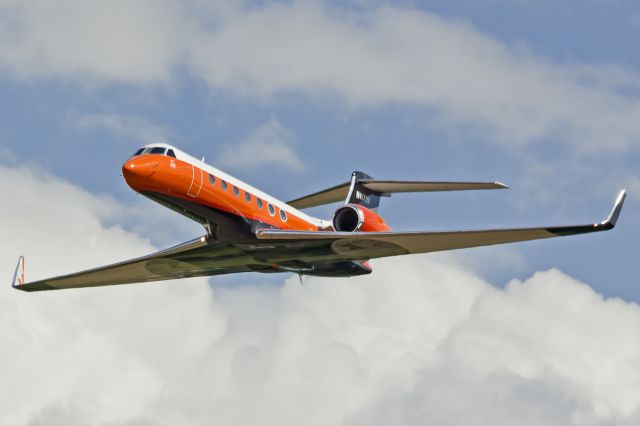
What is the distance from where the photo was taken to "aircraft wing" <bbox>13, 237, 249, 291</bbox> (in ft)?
126

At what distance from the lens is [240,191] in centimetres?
3669

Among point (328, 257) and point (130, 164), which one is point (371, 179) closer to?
point (328, 257)

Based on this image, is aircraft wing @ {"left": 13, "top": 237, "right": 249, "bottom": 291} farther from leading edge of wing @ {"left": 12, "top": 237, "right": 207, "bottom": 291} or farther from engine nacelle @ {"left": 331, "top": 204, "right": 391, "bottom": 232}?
engine nacelle @ {"left": 331, "top": 204, "right": 391, "bottom": 232}

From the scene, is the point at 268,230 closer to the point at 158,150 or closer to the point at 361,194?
the point at 158,150

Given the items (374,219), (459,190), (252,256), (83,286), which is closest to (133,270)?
(83,286)

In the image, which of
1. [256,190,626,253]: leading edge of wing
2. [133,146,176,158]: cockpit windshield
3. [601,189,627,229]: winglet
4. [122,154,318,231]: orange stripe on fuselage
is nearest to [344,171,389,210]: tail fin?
[256,190,626,253]: leading edge of wing

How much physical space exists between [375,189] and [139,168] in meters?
11.4

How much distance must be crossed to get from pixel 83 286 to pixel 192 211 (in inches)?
431

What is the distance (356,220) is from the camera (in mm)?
39344

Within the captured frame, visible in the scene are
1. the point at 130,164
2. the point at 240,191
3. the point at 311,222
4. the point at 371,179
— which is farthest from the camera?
the point at 371,179

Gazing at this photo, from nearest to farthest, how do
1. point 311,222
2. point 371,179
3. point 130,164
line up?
point 130,164 → point 311,222 → point 371,179

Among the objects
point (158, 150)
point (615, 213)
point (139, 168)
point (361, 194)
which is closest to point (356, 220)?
point (361, 194)

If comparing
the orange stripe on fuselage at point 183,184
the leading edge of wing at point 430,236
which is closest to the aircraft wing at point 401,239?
the leading edge of wing at point 430,236

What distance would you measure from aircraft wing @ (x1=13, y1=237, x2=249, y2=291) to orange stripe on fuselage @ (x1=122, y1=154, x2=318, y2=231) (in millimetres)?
1730
